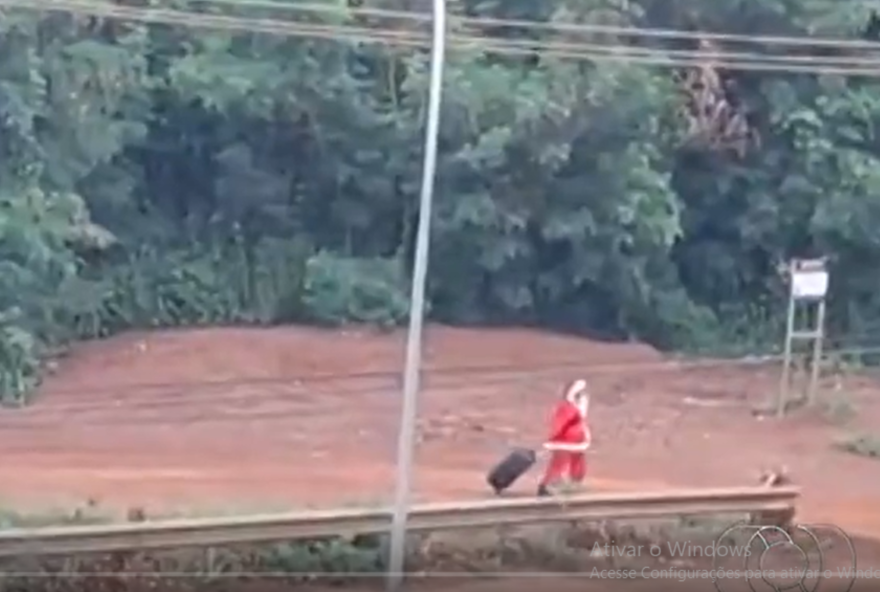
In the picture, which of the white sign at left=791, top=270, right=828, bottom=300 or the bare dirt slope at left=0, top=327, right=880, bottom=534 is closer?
the bare dirt slope at left=0, top=327, right=880, bottom=534

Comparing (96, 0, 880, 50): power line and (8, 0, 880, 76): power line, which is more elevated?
(96, 0, 880, 50): power line

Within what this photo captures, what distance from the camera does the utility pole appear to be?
189cm

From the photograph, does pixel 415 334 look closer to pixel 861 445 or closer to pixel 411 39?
pixel 411 39

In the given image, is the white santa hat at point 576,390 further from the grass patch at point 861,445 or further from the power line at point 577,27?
the power line at point 577,27

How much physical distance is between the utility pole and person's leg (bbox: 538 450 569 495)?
0.53 feet

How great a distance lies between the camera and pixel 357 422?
6.17 ft

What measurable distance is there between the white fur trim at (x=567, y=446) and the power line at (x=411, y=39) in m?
0.47

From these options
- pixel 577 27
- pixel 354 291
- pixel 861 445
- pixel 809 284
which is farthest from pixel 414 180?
pixel 861 445

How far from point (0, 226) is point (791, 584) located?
1066 mm

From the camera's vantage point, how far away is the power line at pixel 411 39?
1.87 m

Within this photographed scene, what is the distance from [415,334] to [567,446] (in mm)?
230

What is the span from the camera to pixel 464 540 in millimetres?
1904

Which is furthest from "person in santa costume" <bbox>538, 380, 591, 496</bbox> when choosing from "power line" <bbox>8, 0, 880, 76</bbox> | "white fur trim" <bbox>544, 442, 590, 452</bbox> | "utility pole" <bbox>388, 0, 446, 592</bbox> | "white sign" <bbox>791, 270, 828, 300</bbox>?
"power line" <bbox>8, 0, 880, 76</bbox>

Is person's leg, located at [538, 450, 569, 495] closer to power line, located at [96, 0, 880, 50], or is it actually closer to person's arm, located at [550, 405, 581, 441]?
person's arm, located at [550, 405, 581, 441]
